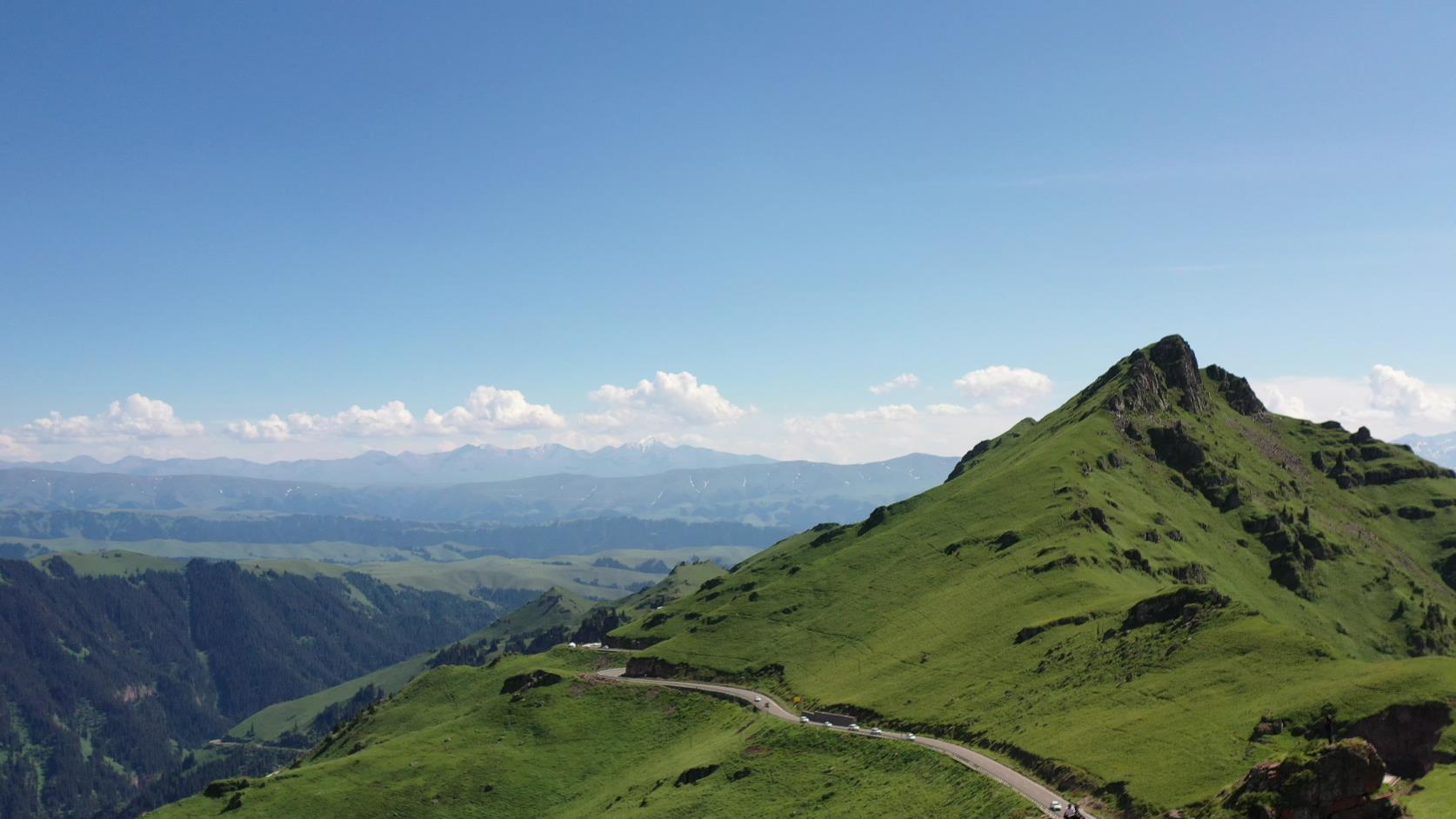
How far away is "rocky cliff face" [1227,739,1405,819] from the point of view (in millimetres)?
64812

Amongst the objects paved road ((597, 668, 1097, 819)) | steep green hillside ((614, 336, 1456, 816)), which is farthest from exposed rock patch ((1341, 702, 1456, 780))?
paved road ((597, 668, 1097, 819))

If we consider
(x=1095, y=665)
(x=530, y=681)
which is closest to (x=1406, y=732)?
(x=1095, y=665)

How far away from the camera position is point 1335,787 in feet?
213

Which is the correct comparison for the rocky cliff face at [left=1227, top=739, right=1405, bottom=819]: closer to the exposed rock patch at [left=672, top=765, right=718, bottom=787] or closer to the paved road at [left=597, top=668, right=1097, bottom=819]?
the paved road at [left=597, top=668, right=1097, bottom=819]

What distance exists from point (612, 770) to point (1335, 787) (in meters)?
116

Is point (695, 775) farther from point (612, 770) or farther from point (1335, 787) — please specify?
point (1335, 787)

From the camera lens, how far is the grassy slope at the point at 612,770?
375 ft

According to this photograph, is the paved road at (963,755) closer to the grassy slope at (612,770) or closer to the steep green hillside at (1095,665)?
the grassy slope at (612,770)

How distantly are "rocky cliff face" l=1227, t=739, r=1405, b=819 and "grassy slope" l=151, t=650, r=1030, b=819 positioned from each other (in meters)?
34.4

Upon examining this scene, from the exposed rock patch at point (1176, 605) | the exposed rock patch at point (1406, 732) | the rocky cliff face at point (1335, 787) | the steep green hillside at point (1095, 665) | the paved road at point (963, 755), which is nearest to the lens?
the rocky cliff face at point (1335, 787)

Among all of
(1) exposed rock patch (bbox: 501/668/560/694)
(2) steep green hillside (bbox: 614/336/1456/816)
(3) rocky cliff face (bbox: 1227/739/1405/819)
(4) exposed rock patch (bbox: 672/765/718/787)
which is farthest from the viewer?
(1) exposed rock patch (bbox: 501/668/560/694)

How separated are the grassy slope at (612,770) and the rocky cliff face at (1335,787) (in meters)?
34.4

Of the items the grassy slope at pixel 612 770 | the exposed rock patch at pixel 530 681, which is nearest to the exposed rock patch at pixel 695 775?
the grassy slope at pixel 612 770

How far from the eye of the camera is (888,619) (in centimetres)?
18238
